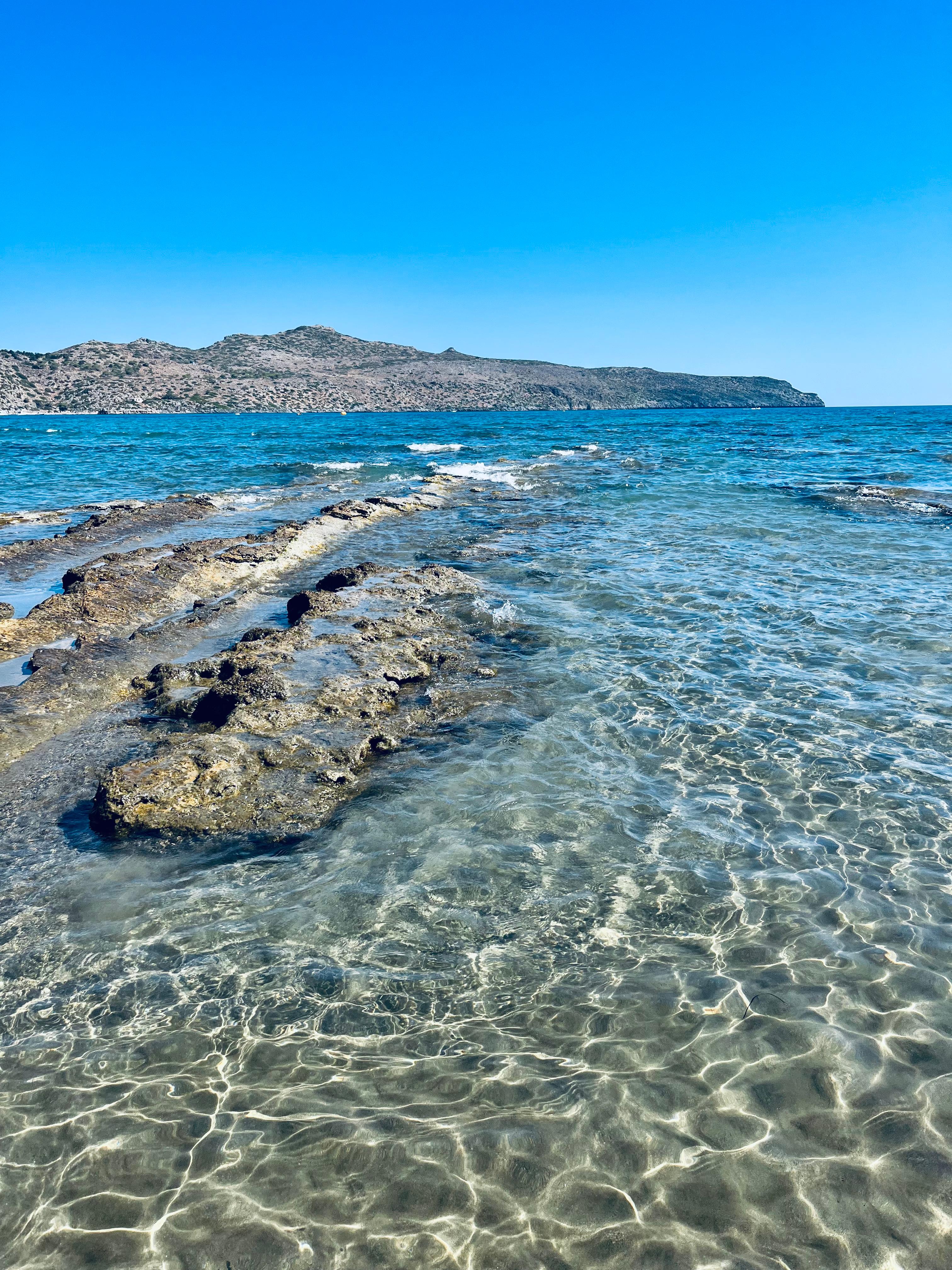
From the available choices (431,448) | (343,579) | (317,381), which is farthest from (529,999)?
(317,381)

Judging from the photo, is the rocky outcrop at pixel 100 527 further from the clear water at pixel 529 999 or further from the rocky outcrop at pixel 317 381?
the rocky outcrop at pixel 317 381

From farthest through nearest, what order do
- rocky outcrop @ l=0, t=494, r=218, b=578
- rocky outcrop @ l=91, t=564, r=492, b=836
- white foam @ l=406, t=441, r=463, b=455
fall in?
1. white foam @ l=406, t=441, r=463, b=455
2. rocky outcrop @ l=0, t=494, r=218, b=578
3. rocky outcrop @ l=91, t=564, r=492, b=836

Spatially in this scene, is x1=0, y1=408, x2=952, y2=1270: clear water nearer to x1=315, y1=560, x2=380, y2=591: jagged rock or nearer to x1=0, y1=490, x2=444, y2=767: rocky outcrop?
x1=0, y1=490, x2=444, y2=767: rocky outcrop

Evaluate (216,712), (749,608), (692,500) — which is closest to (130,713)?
(216,712)

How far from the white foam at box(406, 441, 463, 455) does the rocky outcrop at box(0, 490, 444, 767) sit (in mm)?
30191

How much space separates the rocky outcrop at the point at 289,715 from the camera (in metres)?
5.68

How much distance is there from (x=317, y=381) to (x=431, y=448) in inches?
4394

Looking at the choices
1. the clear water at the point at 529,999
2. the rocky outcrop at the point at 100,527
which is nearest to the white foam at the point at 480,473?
the rocky outcrop at the point at 100,527

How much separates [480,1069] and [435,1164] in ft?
1.69

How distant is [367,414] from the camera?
410 ft

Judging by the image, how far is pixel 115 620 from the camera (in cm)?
1031

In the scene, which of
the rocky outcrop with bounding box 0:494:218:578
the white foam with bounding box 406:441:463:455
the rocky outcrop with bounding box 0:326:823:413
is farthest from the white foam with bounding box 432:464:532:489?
the rocky outcrop with bounding box 0:326:823:413

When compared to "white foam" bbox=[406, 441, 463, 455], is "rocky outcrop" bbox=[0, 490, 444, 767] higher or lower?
lower

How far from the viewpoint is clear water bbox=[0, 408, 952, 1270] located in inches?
119
